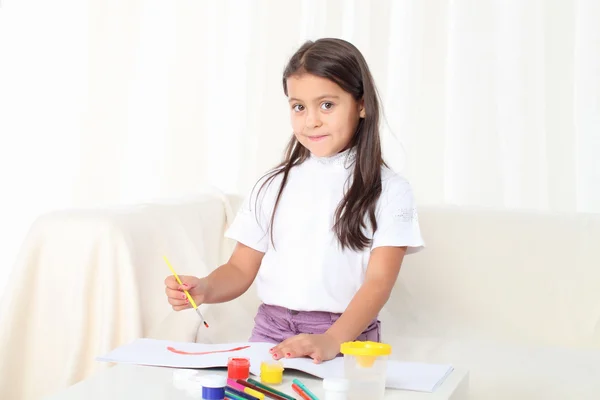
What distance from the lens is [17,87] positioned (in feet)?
10.6

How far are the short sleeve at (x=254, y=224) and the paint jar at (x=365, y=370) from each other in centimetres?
63

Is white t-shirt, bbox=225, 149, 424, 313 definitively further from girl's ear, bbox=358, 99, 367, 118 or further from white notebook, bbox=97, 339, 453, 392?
white notebook, bbox=97, 339, 453, 392

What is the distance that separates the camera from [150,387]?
1.02 m

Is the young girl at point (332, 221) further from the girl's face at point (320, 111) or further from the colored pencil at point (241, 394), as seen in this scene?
the colored pencil at point (241, 394)

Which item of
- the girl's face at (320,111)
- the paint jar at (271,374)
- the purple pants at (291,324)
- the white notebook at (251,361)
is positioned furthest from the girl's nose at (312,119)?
the paint jar at (271,374)

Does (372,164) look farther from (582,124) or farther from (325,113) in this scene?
(582,124)

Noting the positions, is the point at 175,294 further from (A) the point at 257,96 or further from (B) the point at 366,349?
(A) the point at 257,96

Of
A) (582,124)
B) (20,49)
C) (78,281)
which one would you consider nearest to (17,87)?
(20,49)

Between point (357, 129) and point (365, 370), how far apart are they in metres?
0.66

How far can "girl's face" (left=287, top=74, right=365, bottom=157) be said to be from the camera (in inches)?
58.0

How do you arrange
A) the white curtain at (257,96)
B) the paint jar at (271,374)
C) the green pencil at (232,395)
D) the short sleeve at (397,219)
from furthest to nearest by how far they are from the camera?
the white curtain at (257,96) → the short sleeve at (397,219) → the paint jar at (271,374) → the green pencil at (232,395)

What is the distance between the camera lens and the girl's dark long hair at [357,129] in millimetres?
1481

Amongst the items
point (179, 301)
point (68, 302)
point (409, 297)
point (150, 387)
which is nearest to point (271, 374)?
point (150, 387)

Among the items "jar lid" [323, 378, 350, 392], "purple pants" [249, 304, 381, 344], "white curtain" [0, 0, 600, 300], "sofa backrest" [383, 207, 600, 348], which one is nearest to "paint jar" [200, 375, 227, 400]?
"jar lid" [323, 378, 350, 392]
